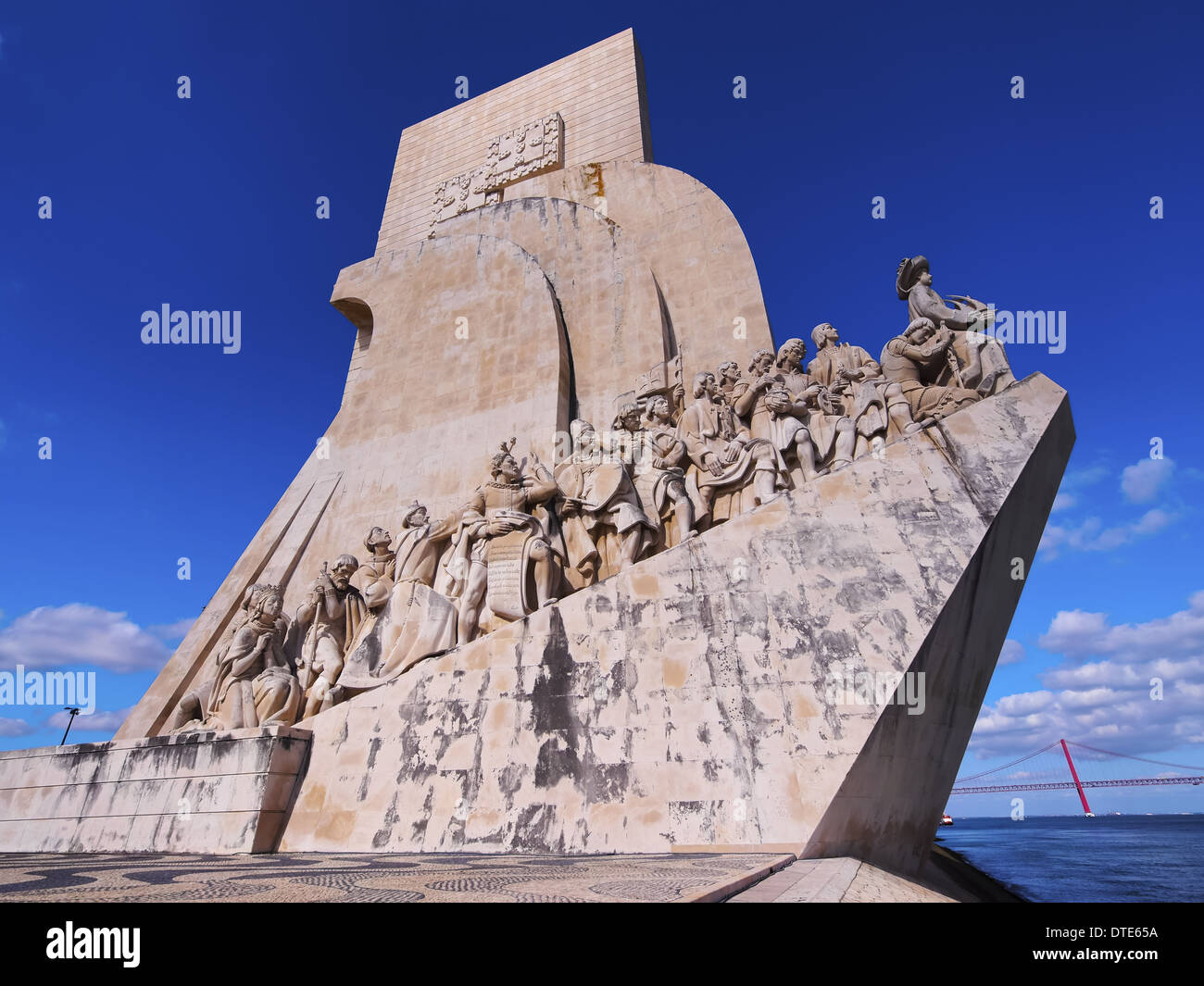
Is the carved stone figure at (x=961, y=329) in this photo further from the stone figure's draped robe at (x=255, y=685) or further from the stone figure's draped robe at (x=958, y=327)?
the stone figure's draped robe at (x=255, y=685)

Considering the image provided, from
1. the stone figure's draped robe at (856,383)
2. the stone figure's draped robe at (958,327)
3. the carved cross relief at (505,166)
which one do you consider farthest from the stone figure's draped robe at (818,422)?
the carved cross relief at (505,166)

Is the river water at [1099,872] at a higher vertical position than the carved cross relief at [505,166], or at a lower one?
lower

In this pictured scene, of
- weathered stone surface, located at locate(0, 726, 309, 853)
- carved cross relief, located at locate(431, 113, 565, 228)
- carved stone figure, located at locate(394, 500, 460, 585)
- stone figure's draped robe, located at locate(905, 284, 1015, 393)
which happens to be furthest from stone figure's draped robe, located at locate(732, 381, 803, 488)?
carved cross relief, located at locate(431, 113, 565, 228)

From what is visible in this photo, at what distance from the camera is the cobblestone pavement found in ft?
7.02

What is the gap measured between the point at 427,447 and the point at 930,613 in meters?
7.04

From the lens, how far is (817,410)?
23.4 ft

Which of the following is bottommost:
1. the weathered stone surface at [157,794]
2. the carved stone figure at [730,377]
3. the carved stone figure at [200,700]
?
the weathered stone surface at [157,794]

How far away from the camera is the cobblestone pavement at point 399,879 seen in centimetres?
214

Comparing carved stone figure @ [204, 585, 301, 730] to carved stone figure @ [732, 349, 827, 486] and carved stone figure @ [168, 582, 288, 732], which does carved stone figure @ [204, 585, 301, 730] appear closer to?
carved stone figure @ [168, 582, 288, 732]

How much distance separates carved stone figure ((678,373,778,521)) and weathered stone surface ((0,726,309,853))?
12.8 ft

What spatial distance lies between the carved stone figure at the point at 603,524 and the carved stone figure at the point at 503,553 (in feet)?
0.96

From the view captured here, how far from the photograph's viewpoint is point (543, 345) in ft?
32.5
